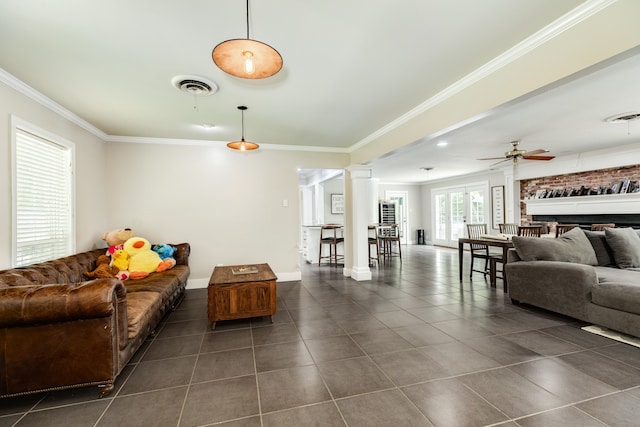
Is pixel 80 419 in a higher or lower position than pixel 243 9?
lower

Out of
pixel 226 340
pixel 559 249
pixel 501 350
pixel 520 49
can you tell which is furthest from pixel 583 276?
pixel 226 340

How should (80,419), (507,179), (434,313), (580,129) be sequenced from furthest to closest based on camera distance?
(507,179)
(580,129)
(434,313)
(80,419)

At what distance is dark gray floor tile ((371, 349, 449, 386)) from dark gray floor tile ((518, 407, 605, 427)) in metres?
0.53

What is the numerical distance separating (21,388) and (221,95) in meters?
2.73

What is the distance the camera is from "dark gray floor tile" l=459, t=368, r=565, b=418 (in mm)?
1680

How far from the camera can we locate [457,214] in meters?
9.50

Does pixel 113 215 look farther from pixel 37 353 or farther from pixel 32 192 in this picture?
pixel 37 353

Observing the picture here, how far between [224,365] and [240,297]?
0.85 meters

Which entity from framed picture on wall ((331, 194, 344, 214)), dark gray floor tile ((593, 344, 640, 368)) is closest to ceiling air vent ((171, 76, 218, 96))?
dark gray floor tile ((593, 344, 640, 368))

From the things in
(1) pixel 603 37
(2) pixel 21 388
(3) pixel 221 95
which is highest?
(3) pixel 221 95

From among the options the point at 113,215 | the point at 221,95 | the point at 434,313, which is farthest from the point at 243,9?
the point at 113,215

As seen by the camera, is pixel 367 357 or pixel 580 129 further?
pixel 580 129

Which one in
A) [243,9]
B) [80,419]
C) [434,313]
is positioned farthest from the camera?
[434,313]

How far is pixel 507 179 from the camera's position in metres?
7.64
